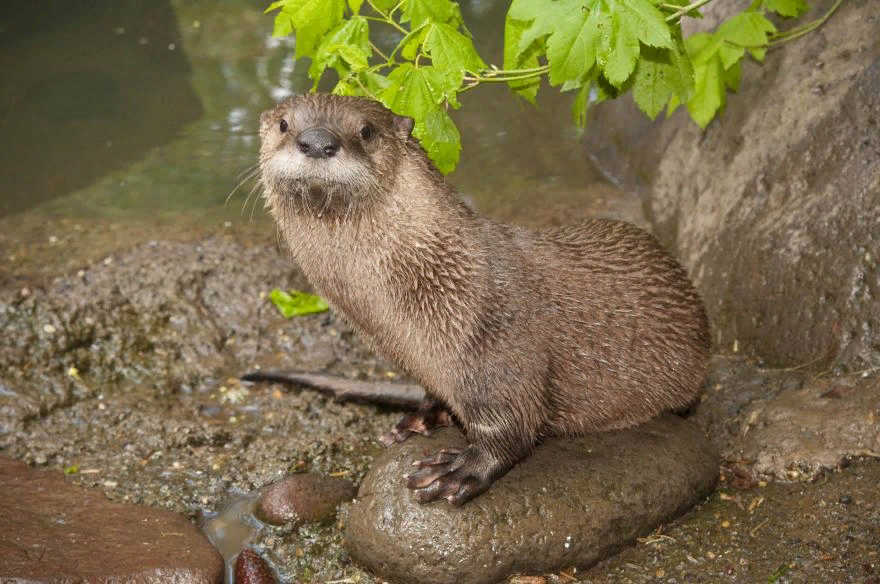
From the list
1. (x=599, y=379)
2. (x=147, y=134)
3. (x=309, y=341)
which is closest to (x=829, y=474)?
(x=599, y=379)

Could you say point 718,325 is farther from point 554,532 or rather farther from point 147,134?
point 147,134

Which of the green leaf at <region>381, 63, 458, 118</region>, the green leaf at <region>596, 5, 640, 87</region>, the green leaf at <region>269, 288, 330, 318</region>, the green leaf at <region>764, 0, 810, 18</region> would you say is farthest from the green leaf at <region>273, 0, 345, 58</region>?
the green leaf at <region>764, 0, 810, 18</region>

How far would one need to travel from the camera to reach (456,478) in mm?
3057

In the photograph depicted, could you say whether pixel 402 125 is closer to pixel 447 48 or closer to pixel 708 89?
pixel 447 48

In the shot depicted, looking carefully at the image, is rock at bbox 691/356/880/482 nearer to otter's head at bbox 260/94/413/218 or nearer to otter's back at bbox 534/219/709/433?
otter's back at bbox 534/219/709/433

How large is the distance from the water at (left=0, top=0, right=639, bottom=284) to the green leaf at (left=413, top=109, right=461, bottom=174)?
39.6 inches

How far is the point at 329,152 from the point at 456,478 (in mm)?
1021

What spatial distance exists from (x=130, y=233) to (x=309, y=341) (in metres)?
1.16

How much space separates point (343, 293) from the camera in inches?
119

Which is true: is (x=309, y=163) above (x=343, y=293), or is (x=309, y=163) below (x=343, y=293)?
above

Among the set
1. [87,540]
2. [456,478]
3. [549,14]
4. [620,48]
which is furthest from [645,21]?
[87,540]

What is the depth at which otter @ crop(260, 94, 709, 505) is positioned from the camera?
9.29 feet

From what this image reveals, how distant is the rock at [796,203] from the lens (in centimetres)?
346

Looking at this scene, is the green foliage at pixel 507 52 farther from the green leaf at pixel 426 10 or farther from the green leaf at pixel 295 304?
the green leaf at pixel 295 304
